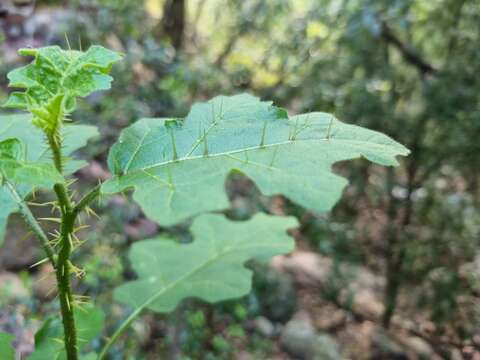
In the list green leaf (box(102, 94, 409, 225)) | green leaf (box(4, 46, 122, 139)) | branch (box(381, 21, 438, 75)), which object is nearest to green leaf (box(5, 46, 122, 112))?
green leaf (box(4, 46, 122, 139))

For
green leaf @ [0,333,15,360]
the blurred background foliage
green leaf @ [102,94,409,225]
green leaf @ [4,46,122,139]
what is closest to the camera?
green leaf @ [102,94,409,225]

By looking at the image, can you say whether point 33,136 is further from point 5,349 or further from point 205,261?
point 205,261

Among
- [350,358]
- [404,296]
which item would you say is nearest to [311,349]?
[350,358]

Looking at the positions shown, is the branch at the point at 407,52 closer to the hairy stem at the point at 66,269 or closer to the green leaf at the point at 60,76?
the green leaf at the point at 60,76

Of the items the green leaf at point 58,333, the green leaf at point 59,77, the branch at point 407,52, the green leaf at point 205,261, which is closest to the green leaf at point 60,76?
the green leaf at point 59,77

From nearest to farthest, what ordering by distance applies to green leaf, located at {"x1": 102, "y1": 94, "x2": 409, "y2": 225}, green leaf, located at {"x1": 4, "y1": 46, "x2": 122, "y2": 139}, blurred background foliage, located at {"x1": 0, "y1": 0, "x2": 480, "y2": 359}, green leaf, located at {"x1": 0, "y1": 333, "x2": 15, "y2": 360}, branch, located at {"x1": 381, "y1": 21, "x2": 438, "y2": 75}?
green leaf, located at {"x1": 102, "y1": 94, "x2": 409, "y2": 225} → green leaf, located at {"x1": 4, "y1": 46, "x2": 122, "y2": 139} → green leaf, located at {"x1": 0, "y1": 333, "x2": 15, "y2": 360} → blurred background foliage, located at {"x1": 0, "y1": 0, "x2": 480, "y2": 359} → branch, located at {"x1": 381, "y1": 21, "x2": 438, "y2": 75}

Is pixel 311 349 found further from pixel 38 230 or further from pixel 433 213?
pixel 38 230

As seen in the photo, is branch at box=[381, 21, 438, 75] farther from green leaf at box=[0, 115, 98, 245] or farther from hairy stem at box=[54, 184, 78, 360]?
hairy stem at box=[54, 184, 78, 360]
